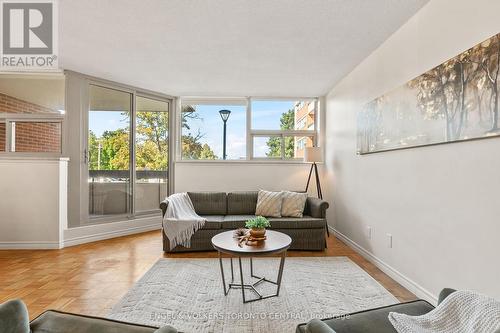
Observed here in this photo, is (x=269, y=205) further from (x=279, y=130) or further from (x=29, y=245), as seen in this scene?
(x=29, y=245)

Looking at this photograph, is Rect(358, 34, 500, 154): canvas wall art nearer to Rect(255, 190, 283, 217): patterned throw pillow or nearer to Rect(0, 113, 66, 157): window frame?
Rect(255, 190, 283, 217): patterned throw pillow

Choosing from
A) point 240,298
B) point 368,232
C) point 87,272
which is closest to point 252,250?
point 240,298

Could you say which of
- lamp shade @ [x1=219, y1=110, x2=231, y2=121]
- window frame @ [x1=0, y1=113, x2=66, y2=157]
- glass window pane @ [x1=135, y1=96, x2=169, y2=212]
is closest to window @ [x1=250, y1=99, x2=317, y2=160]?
lamp shade @ [x1=219, y1=110, x2=231, y2=121]

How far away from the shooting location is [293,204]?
3.75 metres

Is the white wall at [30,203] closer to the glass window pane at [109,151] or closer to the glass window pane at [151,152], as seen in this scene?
the glass window pane at [109,151]

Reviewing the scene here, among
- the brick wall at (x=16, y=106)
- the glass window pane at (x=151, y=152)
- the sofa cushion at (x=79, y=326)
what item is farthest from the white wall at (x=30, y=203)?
the sofa cushion at (x=79, y=326)

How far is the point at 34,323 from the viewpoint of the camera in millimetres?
1042

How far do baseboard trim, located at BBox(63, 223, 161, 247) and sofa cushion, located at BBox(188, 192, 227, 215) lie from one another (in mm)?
1185

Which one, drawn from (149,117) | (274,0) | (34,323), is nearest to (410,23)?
(274,0)

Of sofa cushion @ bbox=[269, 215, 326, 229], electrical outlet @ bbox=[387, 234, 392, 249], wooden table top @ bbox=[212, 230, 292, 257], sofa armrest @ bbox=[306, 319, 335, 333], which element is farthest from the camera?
sofa cushion @ bbox=[269, 215, 326, 229]

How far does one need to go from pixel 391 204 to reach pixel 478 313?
1.77m

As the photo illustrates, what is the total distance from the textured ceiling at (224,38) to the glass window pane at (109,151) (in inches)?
16.0

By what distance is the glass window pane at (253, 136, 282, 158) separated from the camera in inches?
195

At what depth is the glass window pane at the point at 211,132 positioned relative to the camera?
194 inches
